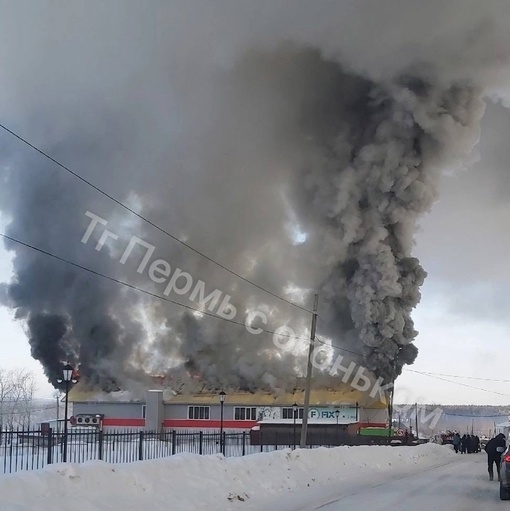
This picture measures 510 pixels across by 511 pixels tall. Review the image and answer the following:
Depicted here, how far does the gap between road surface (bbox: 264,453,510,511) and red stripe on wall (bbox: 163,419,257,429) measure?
42953 millimetres

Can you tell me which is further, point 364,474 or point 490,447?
point 364,474

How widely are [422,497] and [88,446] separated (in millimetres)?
10380

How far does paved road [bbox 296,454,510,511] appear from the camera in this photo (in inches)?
519

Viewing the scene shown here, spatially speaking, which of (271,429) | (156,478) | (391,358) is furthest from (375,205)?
(156,478)

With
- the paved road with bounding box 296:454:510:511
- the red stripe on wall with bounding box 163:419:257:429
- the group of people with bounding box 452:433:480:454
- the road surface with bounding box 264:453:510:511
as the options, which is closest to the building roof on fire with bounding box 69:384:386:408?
the red stripe on wall with bounding box 163:419:257:429

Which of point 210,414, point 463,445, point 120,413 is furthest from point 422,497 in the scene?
point 120,413

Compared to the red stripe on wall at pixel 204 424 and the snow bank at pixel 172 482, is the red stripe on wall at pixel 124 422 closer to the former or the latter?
the red stripe on wall at pixel 204 424

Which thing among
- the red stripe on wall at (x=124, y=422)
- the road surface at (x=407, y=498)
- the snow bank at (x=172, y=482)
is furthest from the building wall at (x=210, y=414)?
the road surface at (x=407, y=498)

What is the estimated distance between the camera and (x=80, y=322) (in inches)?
2571

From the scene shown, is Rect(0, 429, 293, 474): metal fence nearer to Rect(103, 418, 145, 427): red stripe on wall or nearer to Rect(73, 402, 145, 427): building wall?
Rect(103, 418, 145, 427): red stripe on wall

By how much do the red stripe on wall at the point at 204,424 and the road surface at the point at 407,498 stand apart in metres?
43.0

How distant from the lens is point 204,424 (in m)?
63.6

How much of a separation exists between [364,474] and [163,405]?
142 feet

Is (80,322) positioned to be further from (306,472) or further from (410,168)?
(306,472)
